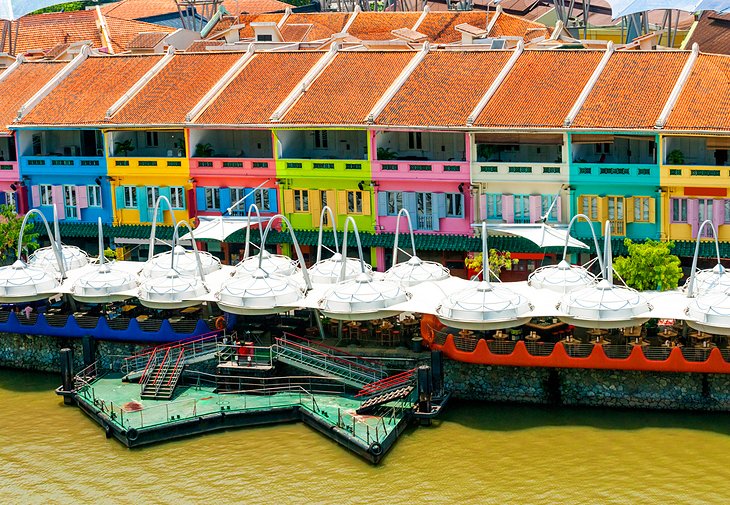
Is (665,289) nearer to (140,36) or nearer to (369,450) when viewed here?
(369,450)

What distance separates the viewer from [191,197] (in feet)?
248

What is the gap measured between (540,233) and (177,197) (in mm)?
19800

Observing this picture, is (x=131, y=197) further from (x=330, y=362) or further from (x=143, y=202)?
(x=330, y=362)

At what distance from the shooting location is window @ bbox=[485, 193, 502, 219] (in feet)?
229

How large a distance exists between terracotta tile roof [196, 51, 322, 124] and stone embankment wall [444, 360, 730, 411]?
70.7 ft

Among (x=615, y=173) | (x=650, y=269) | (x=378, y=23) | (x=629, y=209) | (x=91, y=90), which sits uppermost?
(x=378, y=23)

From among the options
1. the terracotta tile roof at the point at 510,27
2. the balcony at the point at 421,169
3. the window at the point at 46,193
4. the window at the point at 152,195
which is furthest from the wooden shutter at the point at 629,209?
the terracotta tile roof at the point at 510,27

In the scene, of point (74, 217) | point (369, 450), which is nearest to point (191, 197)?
point (74, 217)

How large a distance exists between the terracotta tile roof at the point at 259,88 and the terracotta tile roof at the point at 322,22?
2415 cm

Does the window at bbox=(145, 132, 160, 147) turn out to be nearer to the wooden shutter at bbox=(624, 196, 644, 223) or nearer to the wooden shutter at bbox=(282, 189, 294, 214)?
the wooden shutter at bbox=(282, 189, 294, 214)

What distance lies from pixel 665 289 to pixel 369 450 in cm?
1640

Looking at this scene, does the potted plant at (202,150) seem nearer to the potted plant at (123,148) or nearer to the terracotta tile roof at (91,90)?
the potted plant at (123,148)

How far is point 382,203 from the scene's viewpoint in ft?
236

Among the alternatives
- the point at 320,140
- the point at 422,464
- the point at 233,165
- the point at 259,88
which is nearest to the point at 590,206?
the point at 320,140
